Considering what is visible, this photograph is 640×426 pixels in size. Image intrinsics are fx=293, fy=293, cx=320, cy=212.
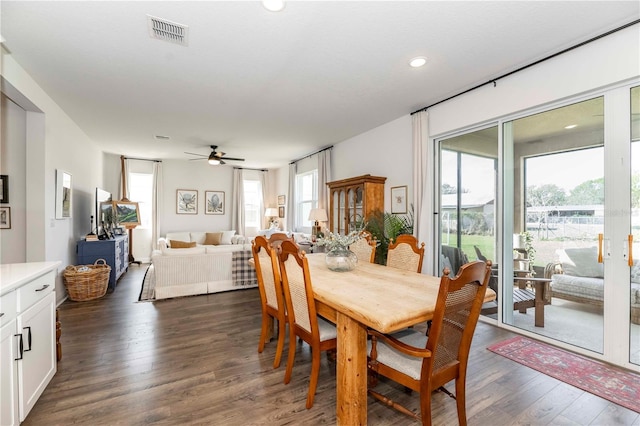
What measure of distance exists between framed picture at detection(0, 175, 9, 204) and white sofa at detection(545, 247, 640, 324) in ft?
19.2

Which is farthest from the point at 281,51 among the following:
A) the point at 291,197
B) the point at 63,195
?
the point at 291,197

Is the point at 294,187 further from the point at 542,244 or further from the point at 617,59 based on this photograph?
the point at 617,59

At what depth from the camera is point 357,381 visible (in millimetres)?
1614

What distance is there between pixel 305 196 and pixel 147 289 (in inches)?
162

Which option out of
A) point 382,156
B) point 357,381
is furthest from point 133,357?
point 382,156

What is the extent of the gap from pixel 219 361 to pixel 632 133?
12.6ft

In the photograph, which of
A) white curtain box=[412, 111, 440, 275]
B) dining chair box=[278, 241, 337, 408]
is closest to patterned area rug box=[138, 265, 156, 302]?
dining chair box=[278, 241, 337, 408]

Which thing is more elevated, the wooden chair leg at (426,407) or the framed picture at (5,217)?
the framed picture at (5,217)

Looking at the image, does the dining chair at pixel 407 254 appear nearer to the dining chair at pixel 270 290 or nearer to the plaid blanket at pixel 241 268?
the dining chair at pixel 270 290

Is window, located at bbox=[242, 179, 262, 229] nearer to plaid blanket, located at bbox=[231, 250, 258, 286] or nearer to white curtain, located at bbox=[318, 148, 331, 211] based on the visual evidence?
white curtain, located at bbox=[318, 148, 331, 211]

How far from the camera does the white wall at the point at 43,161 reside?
297cm

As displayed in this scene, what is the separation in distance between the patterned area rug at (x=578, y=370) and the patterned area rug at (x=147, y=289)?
4360 mm

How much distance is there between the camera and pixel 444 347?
1.53 metres

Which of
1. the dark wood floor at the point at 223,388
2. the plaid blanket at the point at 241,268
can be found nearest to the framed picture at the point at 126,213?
the plaid blanket at the point at 241,268
